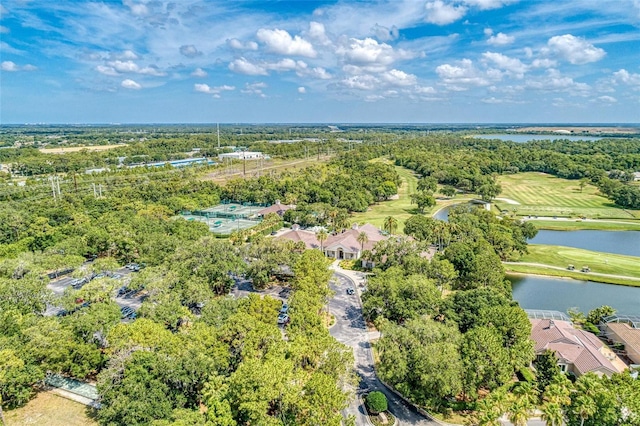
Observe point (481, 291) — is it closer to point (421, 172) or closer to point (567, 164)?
point (421, 172)

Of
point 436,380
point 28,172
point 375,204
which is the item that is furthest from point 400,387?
point 28,172

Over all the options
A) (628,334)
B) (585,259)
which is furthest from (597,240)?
(628,334)

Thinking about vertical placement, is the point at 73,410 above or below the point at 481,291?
below

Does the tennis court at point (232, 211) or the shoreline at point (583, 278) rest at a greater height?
the tennis court at point (232, 211)

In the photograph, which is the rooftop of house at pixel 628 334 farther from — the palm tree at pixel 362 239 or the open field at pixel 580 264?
the palm tree at pixel 362 239

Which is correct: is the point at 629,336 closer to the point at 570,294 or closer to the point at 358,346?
the point at 570,294

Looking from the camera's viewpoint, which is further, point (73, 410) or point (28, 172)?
point (28, 172)

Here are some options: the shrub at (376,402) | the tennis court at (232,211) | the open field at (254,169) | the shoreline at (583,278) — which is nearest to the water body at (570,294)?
the shoreline at (583,278)
